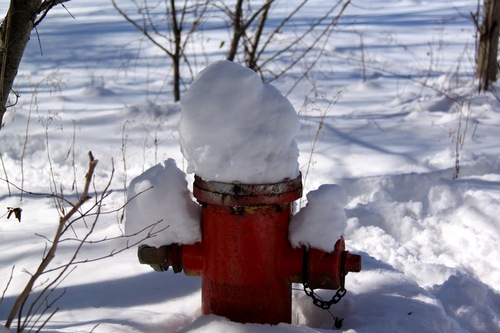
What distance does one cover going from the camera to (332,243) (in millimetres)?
1824

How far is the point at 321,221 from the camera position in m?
1.83

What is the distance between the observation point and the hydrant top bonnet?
1740mm

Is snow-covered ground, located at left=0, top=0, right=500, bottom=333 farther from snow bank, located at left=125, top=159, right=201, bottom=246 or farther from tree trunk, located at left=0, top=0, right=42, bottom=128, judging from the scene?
tree trunk, located at left=0, top=0, right=42, bottom=128

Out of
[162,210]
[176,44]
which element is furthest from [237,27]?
[162,210]

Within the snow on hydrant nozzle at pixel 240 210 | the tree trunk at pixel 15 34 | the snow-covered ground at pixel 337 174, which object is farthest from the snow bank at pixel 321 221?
the tree trunk at pixel 15 34

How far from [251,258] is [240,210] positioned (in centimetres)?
15

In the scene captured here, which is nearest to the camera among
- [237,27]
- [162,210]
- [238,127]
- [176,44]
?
[238,127]

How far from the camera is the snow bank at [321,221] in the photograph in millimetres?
1824

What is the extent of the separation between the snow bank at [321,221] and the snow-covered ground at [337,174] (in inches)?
9.7

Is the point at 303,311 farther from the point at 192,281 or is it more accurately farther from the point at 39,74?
the point at 39,74

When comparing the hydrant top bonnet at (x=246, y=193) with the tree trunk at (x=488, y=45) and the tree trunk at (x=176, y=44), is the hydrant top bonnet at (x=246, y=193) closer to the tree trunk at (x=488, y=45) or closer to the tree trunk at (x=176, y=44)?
the tree trunk at (x=176, y=44)

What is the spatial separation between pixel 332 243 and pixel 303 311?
1.31 ft

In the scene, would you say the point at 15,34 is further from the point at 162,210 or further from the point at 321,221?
the point at 321,221

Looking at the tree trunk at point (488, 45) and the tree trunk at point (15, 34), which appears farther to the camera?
the tree trunk at point (488, 45)
